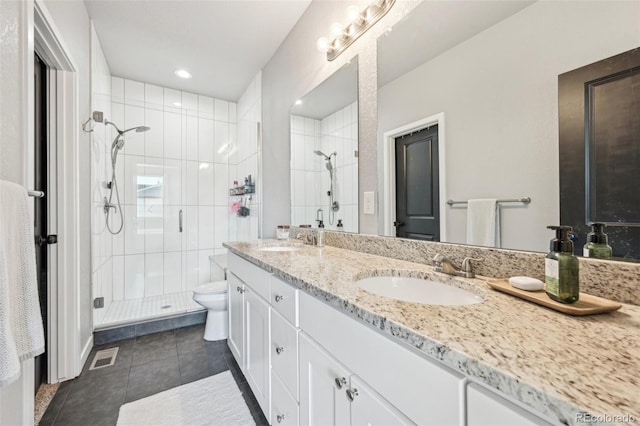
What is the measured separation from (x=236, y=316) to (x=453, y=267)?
1.39 metres

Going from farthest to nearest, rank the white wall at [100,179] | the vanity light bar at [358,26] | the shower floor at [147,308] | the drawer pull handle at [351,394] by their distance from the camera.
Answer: the shower floor at [147,308] < the white wall at [100,179] < the vanity light bar at [358,26] < the drawer pull handle at [351,394]

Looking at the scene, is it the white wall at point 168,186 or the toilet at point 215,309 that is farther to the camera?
the white wall at point 168,186

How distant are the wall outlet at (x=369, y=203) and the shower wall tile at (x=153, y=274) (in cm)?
278

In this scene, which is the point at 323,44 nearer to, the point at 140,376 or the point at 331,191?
the point at 331,191

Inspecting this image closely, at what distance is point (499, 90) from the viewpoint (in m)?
0.91

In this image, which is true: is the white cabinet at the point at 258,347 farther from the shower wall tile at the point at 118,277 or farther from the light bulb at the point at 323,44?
the shower wall tile at the point at 118,277

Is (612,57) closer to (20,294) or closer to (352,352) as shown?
(352,352)

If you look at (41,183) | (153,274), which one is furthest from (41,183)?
(153,274)

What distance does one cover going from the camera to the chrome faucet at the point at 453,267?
91cm

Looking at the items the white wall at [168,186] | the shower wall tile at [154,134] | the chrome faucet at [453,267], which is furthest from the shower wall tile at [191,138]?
the chrome faucet at [453,267]

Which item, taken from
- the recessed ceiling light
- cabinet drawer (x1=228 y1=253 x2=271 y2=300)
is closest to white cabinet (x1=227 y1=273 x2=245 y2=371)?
cabinet drawer (x1=228 y1=253 x2=271 y2=300)

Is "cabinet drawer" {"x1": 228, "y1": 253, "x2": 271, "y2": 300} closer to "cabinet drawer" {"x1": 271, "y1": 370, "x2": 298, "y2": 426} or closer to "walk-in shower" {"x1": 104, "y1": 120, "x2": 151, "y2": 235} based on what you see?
"cabinet drawer" {"x1": 271, "y1": 370, "x2": 298, "y2": 426}

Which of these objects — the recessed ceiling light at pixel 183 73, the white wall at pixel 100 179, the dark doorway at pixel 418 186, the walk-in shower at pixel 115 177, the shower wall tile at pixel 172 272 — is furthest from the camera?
the shower wall tile at pixel 172 272

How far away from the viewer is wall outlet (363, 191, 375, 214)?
1467 millimetres
